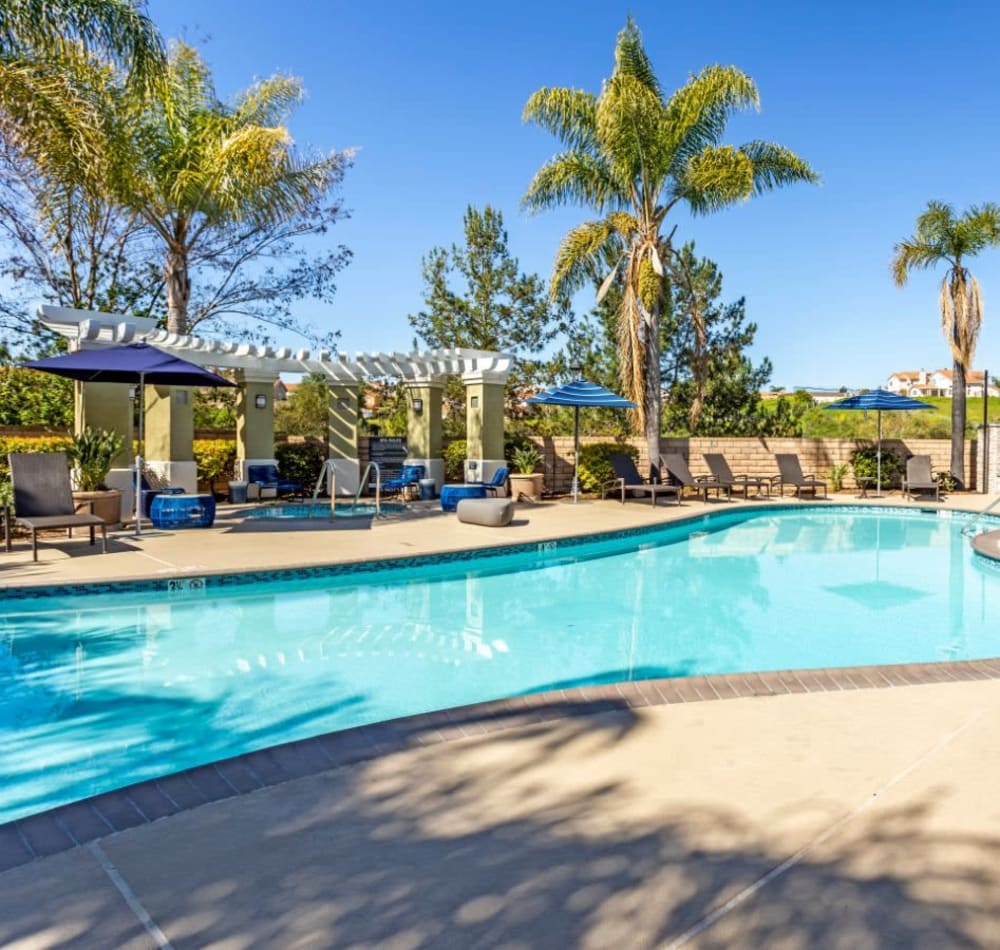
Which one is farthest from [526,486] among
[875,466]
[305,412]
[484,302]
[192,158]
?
[305,412]

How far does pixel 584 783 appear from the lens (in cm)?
317

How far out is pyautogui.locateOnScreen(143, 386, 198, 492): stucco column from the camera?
1479 centimetres

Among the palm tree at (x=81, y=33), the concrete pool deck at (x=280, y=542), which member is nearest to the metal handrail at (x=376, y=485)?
the concrete pool deck at (x=280, y=542)

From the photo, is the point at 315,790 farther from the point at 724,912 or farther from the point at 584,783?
the point at 724,912

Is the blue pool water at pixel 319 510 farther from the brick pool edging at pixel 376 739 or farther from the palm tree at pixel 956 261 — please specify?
the palm tree at pixel 956 261

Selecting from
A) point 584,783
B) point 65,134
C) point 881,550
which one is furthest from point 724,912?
point 65,134

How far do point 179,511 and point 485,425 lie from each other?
7.40 meters

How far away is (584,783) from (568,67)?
62.5ft

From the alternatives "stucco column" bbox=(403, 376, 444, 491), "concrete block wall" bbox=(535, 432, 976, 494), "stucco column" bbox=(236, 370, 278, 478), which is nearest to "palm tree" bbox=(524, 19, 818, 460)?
"concrete block wall" bbox=(535, 432, 976, 494)

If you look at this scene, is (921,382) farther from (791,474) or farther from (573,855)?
(573,855)

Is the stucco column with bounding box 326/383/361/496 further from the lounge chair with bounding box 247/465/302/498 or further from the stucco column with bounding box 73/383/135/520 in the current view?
the stucco column with bounding box 73/383/135/520

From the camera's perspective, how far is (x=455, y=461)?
18.4m

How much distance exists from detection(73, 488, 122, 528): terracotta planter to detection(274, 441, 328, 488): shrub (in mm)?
6687

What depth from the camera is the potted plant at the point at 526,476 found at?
56.1 ft
